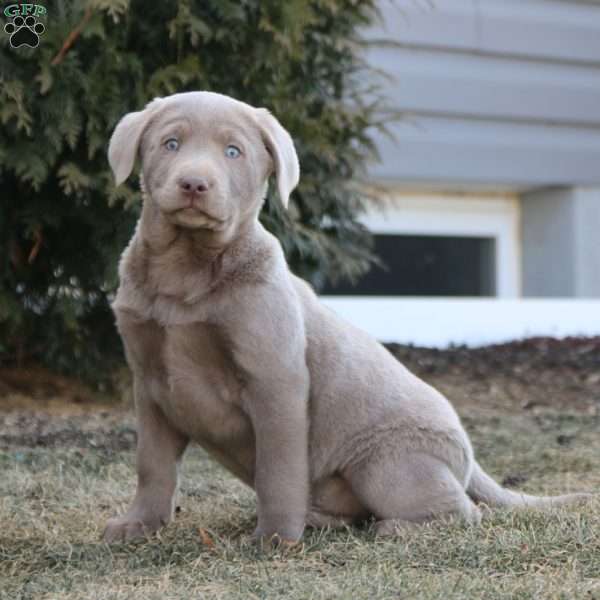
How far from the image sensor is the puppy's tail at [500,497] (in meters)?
3.74

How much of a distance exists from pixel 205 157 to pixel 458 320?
7102 mm

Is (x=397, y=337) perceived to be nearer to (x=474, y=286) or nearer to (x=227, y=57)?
(x=474, y=286)

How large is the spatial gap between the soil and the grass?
1.36 metres

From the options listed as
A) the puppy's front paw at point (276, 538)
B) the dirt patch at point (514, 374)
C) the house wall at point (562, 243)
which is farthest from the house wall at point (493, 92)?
the puppy's front paw at point (276, 538)

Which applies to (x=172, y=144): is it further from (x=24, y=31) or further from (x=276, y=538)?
(x=24, y=31)

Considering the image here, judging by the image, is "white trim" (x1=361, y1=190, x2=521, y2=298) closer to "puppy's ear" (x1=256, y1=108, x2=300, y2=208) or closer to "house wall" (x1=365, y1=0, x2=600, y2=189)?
"house wall" (x1=365, y1=0, x2=600, y2=189)

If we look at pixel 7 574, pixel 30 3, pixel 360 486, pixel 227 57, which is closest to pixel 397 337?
pixel 227 57

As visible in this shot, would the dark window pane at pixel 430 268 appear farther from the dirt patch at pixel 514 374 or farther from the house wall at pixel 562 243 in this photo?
the dirt patch at pixel 514 374

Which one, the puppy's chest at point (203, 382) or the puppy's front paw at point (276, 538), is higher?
the puppy's chest at point (203, 382)

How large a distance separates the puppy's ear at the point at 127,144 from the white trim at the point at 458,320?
620 centimetres

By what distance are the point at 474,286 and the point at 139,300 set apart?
8991mm

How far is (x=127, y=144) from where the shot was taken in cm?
338

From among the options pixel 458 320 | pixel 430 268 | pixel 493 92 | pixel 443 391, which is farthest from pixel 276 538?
pixel 493 92

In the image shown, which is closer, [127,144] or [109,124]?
[127,144]
